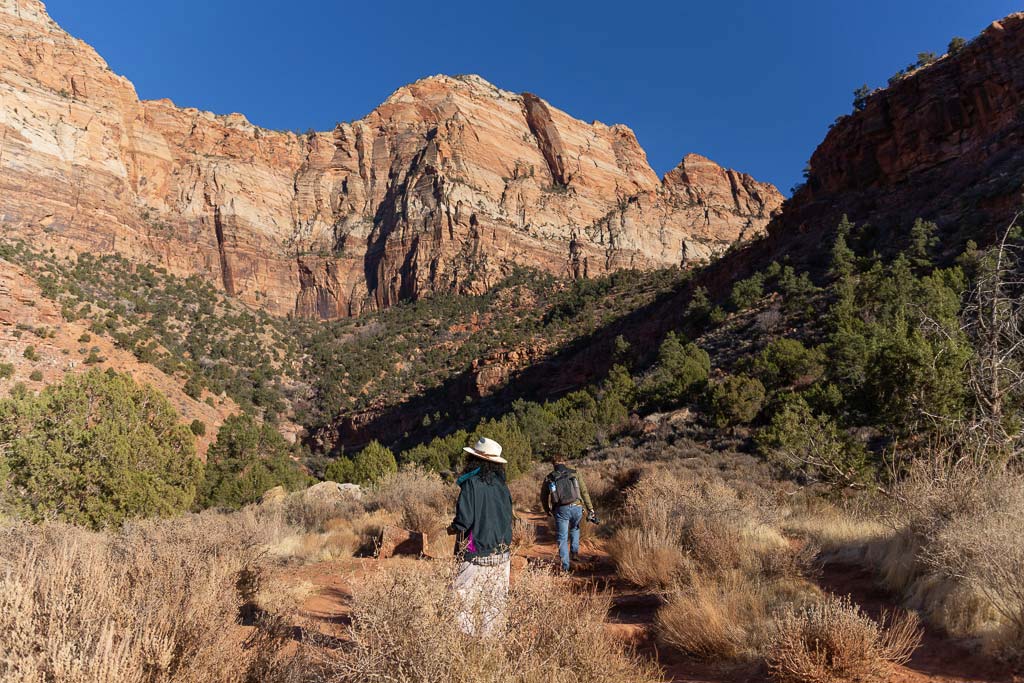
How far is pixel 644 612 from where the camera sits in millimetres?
5176

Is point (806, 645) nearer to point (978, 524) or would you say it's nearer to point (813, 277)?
point (978, 524)

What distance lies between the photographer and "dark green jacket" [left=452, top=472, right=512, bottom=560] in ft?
12.4

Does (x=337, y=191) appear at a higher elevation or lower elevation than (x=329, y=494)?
higher

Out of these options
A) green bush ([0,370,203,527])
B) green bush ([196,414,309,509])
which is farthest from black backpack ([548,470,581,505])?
green bush ([196,414,309,509])

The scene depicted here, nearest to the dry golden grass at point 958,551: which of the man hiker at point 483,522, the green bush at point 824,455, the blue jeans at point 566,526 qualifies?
the green bush at point 824,455

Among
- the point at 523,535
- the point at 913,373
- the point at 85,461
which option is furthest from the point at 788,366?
the point at 85,461

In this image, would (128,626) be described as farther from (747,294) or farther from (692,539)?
(747,294)

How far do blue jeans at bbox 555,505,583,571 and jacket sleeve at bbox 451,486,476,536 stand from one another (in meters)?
3.05

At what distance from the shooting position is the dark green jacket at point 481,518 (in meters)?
3.79

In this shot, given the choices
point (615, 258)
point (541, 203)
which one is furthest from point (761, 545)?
point (541, 203)

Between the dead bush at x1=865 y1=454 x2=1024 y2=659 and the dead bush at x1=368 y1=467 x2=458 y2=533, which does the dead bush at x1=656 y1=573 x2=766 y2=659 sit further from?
the dead bush at x1=368 y1=467 x2=458 y2=533

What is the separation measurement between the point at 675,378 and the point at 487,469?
21.6 m

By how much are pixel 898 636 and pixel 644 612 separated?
90.7 inches

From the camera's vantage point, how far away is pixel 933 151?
38.7 metres
